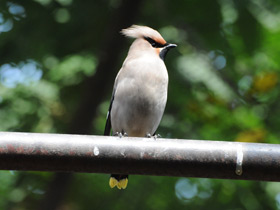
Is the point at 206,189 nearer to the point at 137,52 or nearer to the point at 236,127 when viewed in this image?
the point at 236,127

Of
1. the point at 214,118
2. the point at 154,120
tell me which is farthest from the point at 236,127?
the point at 154,120

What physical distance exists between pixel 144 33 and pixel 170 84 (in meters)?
0.64

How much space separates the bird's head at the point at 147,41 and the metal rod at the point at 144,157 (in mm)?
2803

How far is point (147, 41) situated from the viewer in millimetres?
5398

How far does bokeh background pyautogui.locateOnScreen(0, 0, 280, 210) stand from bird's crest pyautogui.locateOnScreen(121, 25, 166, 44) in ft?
0.31

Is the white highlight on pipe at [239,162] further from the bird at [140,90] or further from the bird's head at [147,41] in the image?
the bird's head at [147,41]

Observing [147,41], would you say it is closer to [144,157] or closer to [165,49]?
[165,49]

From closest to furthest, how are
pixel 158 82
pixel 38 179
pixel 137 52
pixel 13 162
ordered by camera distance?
pixel 13 162
pixel 158 82
pixel 137 52
pixel 38 179

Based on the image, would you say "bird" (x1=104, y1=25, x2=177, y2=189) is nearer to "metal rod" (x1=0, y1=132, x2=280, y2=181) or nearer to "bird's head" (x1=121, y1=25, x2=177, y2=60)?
"bird's head" (x1=121, y1=25, x2=177, y2=60)

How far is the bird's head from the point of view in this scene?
17.1 ft

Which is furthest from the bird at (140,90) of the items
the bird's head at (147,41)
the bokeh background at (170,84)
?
the bokeh background at (170,84)

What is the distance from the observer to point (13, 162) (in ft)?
7.84

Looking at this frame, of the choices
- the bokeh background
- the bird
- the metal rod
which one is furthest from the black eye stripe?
the metal rod

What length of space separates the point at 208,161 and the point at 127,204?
3.56 meters
